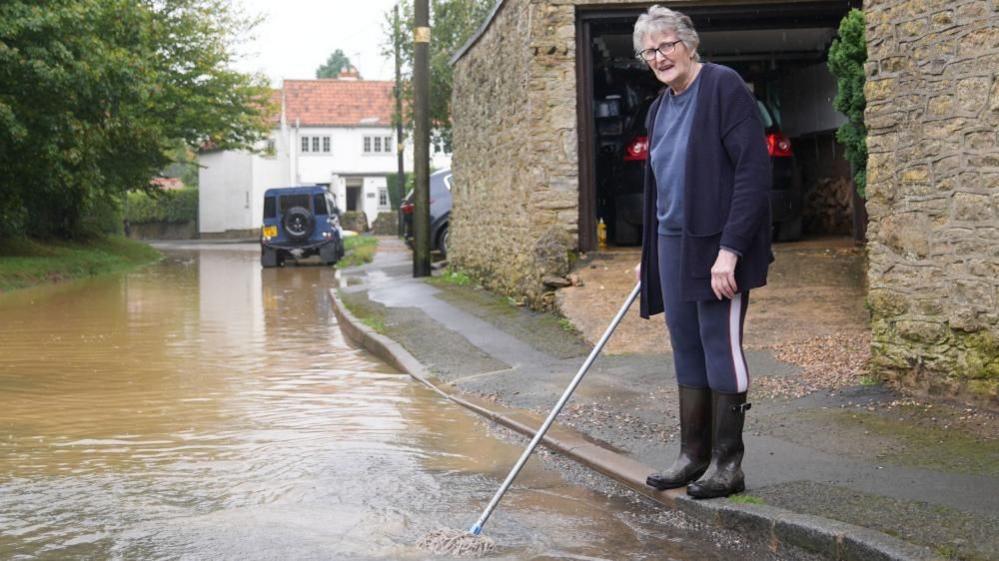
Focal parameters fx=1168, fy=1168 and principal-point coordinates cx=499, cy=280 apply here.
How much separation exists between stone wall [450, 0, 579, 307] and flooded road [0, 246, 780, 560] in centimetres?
265

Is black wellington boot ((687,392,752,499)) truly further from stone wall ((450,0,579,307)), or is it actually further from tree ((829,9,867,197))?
stone wall ((450,0,579,307))

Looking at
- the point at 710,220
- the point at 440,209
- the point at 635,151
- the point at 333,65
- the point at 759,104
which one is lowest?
the point at 710,220

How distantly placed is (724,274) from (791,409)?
96.2 inches

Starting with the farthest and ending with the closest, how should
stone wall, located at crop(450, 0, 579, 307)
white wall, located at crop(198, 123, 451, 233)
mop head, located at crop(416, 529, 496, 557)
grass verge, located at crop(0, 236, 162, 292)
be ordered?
white wall, located at crop(198, 123, 451, 233) → grass verge, located at crop(0, 236, 162, 292) → stone wall, located at crop(450, 0, 579, 307) → mop head, located at crop(416, 529, 496, 557)

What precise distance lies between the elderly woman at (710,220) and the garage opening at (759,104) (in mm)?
6703


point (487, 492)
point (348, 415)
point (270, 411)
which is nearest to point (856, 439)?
point (487, 492)

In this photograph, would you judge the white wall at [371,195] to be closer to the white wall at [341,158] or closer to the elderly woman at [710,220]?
the white wall at [341,158]

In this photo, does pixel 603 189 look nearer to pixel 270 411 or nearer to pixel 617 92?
pixel 617 92

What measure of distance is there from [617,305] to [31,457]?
20.5 ft

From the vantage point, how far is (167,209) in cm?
6894

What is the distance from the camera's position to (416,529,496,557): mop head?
4480 mm

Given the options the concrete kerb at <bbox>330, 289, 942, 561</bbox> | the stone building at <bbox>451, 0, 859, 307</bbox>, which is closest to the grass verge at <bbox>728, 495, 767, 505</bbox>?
the concrete kerb at <bbox>330, 289, 942, 561</bbox>

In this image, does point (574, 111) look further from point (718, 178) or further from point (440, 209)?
point (440, 209)

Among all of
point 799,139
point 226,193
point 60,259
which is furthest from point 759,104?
point 226,193
